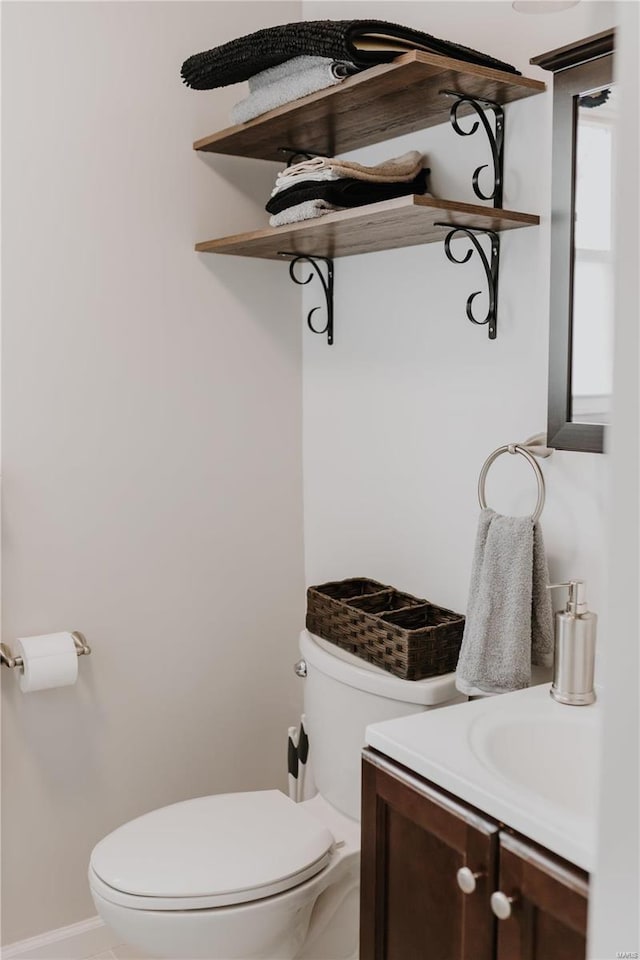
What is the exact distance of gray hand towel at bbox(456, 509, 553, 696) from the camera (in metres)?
1.50

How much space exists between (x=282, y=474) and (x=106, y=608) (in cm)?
55

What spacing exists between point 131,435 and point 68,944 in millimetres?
1148

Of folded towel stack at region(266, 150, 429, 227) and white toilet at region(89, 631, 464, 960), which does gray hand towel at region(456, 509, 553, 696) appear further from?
folded towel stack at region(266, 150, 429, 227)

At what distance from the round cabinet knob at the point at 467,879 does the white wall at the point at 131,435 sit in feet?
3.72

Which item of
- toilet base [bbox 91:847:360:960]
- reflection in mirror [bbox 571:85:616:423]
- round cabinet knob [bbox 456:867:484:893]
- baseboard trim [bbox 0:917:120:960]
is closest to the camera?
round cabinet knob [bbox 456:867:484:893]

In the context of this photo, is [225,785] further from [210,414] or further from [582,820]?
[582,820]

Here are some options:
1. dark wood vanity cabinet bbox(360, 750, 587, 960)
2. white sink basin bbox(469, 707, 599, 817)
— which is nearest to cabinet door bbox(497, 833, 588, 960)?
dark wood vanity cabinet bbox(360, 750, 587, 960)

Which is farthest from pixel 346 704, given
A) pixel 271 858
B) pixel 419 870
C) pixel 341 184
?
pixel 341 184

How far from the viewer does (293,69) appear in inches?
65.6

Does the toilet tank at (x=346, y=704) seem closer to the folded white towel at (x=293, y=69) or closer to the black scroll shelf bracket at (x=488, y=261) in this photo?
the black scroll shelf bracket at (x=488, y=261)

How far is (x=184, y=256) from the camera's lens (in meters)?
2.07

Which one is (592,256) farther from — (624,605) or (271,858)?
(271,858)

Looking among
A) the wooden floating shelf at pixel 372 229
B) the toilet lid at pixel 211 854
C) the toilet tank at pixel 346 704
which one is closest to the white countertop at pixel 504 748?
the toilet tank at pixel 346 704

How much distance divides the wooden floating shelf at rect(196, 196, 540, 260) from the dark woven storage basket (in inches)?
28.5
